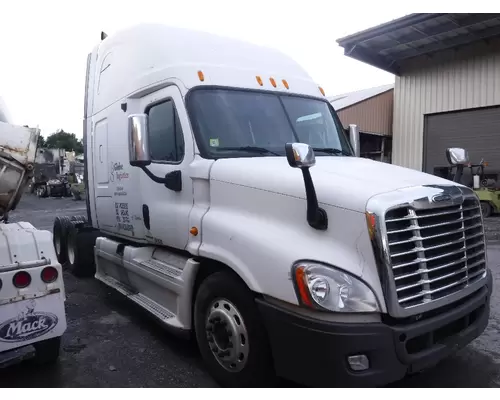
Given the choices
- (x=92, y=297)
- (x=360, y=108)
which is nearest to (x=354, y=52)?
(x=360, y=108)

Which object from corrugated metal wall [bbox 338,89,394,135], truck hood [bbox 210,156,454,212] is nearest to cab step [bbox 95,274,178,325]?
truck hood [bbox 210,156,454,212]

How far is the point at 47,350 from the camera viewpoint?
3836 millimetres

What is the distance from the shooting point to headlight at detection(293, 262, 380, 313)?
277cm

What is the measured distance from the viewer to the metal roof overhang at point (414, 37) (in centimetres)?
1543

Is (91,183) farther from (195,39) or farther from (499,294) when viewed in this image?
(499,294)

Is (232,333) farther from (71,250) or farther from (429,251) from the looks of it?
(71,250)

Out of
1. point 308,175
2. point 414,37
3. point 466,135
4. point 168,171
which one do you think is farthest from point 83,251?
point 466,135

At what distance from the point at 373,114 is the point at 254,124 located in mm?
16836

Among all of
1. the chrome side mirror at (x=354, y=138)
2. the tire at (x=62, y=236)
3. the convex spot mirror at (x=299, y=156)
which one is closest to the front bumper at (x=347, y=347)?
the convex spot mirror at (x=299, y=156)

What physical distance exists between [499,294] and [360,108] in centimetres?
1413

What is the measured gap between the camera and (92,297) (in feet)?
20.5

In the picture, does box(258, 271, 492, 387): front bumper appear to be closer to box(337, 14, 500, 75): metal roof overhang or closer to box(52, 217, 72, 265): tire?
box(52, 217, 72, 265): tire

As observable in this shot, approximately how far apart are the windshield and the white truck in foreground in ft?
5.18

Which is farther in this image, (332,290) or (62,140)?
(62,140)
